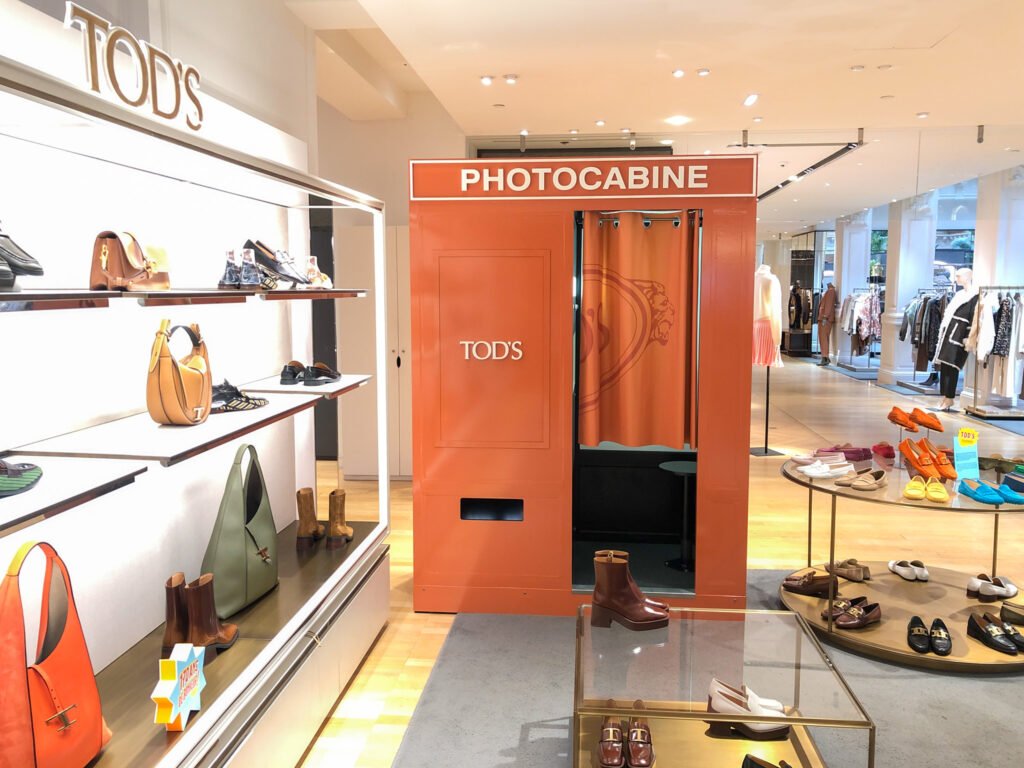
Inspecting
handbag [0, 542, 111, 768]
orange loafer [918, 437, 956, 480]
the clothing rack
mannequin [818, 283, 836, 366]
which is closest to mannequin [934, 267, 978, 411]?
the clothing rack

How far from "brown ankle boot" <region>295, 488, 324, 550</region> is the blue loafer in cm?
287

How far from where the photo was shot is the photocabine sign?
3678 mm

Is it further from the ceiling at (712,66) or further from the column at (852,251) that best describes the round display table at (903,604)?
the column at (852,251)

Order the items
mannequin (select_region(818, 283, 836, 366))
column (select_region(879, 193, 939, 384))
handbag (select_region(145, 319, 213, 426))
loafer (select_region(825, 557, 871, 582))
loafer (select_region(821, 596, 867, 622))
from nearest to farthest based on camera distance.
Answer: handbag (select_region(145, 319, 213, 426)) → loafer (select_region(821, 596, 867, 622)) → loafer (select_region(825, 557, 871, 582)) → column (select_region(879, 193, 939, 384)) → mannequin (select_region(818, 283, 836, 366))

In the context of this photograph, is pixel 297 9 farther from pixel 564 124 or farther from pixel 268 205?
pixel 564 124

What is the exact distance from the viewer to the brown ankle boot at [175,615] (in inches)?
91.8

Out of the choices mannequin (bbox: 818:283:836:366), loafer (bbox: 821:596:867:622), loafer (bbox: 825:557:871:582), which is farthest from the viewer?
mannequin (bbox: 818:283:836:366)

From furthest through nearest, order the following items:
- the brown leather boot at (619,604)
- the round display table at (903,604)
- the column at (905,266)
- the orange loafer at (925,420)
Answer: the column at (905,266) → the orange loafer at (925,420) → the round display table at (903,604) → the brown leather boot at (619,604)

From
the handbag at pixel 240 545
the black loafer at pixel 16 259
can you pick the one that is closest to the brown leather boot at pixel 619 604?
the handbag at pixel 240 545

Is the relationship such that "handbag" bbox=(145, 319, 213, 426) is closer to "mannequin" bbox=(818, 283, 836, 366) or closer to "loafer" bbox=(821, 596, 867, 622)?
"loafer" bbox=(821, 596, 867, 622)

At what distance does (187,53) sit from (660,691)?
2873 millimetres

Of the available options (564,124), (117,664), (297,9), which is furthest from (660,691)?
(564,124)

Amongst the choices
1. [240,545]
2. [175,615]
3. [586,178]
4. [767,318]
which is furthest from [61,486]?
[767,318]

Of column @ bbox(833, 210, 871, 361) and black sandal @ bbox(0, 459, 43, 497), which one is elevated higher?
column @ bbox(833, 210, 871, 361)
